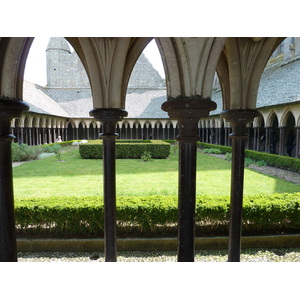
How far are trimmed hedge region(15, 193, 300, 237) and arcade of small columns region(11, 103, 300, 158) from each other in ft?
38.9

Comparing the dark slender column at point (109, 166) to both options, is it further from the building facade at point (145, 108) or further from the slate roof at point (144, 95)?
the slate roof at point (144, 95)

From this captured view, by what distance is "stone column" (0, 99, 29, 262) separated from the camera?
2.72 m

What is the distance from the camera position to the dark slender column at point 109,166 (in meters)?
3.24

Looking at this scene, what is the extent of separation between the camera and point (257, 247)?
529 centimetres

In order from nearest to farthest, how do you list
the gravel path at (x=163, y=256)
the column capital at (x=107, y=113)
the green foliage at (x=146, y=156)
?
1. the column capital at (x=107, y=113)
2. the gravel path at (x=163, y=256)
3. the green foliage at (x=146, y=156)

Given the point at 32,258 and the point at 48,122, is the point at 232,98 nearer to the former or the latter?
the point at 32,258

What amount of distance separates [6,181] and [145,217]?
3.15 metres

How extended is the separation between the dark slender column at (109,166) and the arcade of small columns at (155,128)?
15294 millimetres

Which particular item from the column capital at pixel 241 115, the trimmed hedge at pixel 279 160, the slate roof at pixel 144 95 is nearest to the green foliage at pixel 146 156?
the trimmed hedge at pixel 279 160

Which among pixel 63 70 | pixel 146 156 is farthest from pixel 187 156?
pixel 63 70

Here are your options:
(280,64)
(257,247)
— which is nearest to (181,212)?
(257,247)

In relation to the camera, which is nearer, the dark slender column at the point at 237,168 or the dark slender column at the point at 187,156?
the dark slender column at the point at 187,156

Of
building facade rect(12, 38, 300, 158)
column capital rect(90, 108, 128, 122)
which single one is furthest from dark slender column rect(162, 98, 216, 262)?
building facade rect(12, 38, 300, 158)

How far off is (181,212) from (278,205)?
3566 millimetres
